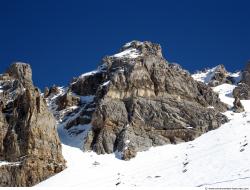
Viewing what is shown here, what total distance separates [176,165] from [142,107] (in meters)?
19.2

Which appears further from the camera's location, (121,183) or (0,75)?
(0,75)

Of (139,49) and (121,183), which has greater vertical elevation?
(139,49)

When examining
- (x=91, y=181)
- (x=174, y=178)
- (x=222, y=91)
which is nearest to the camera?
(x=174, y=178)

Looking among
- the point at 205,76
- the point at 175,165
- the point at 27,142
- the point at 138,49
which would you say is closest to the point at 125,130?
the point at 175,165

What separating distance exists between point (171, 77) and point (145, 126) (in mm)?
12961

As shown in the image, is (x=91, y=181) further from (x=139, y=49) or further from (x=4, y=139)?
(x=139, y=49)

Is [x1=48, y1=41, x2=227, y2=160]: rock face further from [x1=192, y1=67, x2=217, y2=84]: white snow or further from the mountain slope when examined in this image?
[x1=192, y1=67, x2=217, y2=84]: white snow

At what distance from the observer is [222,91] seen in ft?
445

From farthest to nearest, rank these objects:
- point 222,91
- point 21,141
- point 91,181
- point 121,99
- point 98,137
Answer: point 222,91, point 121,99, point 98,137, point 21,141, point 91,181

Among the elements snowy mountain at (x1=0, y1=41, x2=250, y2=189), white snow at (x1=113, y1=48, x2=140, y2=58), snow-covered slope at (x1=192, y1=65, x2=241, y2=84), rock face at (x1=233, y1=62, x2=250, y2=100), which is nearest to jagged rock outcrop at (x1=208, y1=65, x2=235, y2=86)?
snow-covered slope at (x1=192, y1=65, x2=241, y2=84)

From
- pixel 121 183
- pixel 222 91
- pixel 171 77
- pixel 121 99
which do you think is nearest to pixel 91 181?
pixel 121 183

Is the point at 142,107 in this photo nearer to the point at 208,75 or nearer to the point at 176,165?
the point at 176,165

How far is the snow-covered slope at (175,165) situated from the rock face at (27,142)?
7.78 feet

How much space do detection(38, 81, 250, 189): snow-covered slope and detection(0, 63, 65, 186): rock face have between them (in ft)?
7.78
